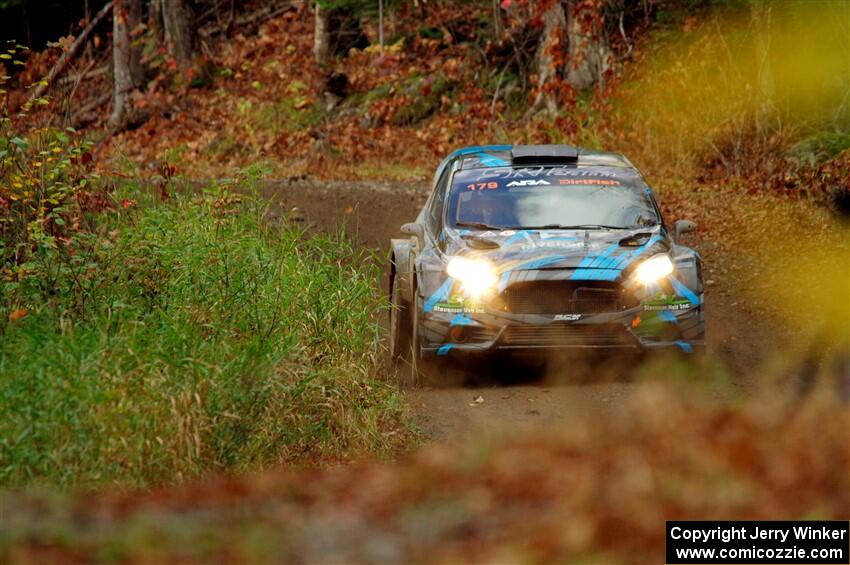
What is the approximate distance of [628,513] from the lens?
5473 millimetres

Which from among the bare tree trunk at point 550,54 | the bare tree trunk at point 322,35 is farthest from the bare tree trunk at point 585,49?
the bare tree trunk at point 322,35

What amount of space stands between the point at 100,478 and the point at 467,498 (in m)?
2.15

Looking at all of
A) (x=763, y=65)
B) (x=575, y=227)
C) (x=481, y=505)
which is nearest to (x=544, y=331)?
(x=575, y=227)

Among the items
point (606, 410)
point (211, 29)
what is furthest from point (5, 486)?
point (211, 29)

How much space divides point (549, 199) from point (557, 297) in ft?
4.31

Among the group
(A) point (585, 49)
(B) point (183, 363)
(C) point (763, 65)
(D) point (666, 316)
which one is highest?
(A) point (585, 49)

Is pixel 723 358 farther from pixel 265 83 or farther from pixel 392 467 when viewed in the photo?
pixel 265 83

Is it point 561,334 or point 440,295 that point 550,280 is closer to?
point 561,334

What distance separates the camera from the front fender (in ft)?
36.3

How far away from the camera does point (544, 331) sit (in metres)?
10.1

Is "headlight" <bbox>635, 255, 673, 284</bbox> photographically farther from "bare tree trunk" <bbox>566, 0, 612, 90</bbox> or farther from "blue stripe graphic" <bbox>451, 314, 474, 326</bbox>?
"bare tree trunk" <bbox>566, 0, 612, 90</bbox>

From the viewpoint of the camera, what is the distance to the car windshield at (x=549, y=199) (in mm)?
10891

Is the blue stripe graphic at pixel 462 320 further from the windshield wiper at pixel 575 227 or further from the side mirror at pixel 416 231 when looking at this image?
the side mirror at pixel 416 231

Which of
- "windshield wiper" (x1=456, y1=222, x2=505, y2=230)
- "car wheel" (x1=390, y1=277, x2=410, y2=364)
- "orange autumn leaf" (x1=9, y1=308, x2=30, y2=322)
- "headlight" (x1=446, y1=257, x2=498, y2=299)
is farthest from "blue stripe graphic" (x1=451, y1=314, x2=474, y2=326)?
"orange autumn leaf" (x1=9, y1=308, x2=30, y2=322)
